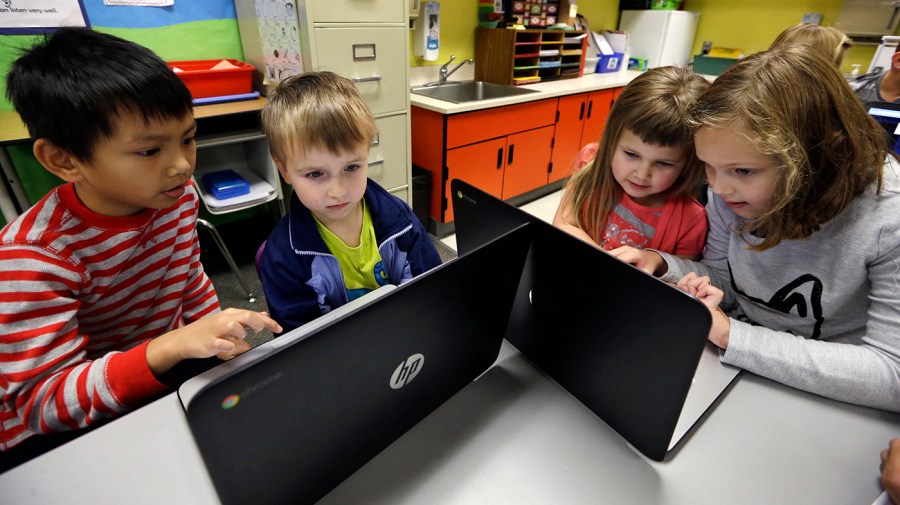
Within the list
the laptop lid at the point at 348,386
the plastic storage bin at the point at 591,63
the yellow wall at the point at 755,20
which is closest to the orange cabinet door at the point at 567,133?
the plastic storage bin at the point at 591,63

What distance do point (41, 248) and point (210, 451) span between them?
24.2 inches

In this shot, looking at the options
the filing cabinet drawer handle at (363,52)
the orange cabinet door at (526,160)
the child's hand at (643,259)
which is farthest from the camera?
the orange cabinet door at (526,160)

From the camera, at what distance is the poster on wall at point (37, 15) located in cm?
178

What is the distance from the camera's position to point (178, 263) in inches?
38.6

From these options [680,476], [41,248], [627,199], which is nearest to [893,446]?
[680,476]

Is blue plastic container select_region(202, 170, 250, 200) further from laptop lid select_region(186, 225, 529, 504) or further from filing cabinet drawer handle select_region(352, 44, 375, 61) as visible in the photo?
laptop lid select_region(186, 225, 529, 504)

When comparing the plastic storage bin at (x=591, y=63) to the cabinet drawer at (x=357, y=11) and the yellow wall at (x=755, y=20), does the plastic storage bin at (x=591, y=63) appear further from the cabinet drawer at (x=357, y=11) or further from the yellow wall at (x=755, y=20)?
Result: the cabinet drawer at (x=357, y=11)

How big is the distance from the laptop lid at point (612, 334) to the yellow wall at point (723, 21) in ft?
8.95

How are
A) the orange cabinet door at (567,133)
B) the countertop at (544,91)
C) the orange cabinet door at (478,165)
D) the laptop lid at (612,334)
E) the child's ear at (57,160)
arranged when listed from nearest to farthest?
the laptop lid at (612,334)
the child's ear at (57,160)
the countertop at (544,91)
the orange cabinet door at (478,165)
the orange cabinet door at (567,133)

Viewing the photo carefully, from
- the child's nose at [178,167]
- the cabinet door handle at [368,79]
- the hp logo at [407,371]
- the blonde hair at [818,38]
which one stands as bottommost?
the hp logo at [407,371]

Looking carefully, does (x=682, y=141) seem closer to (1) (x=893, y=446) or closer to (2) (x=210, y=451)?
(1) (x=893, y=446)

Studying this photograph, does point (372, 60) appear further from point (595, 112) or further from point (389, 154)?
point (595, 112)

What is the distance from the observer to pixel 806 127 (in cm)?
67

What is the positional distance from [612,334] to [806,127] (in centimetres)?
47
